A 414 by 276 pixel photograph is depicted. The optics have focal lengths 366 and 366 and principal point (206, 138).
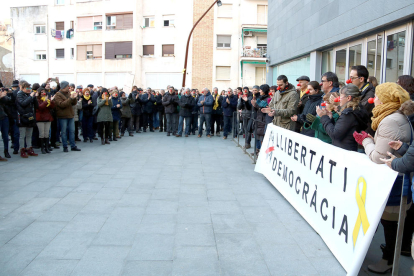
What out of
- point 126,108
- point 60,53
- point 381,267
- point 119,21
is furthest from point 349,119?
point 60,53

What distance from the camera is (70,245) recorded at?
418cm

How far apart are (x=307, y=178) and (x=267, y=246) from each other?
125 centimetres

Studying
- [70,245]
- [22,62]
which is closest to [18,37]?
[22,62]

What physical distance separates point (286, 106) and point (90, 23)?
36.2 meters

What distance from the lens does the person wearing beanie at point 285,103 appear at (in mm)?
7699

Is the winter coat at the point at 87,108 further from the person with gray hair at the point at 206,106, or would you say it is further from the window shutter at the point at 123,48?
the window shutter at the point at 123,48

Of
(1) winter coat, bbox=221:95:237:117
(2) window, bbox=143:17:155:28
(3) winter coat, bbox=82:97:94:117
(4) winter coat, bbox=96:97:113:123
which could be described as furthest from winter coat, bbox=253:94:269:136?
(2) window, bbox=143:17:155:28

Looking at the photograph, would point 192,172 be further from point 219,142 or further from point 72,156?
point 219,142

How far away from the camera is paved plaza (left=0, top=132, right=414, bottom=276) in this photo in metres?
3.73

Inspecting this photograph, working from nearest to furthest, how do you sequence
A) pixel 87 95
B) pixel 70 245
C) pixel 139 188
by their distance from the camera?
pixel 70 245 < pixel 139 188 < pixel 87 95

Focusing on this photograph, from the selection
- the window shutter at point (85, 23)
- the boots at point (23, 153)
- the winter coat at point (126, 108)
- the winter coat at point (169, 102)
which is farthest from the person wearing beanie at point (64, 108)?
the window shutter at point (85, 23)

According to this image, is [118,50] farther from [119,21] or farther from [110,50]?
[119,21]

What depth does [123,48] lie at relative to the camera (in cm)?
3775

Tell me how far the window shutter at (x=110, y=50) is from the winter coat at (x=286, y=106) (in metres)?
33.1
